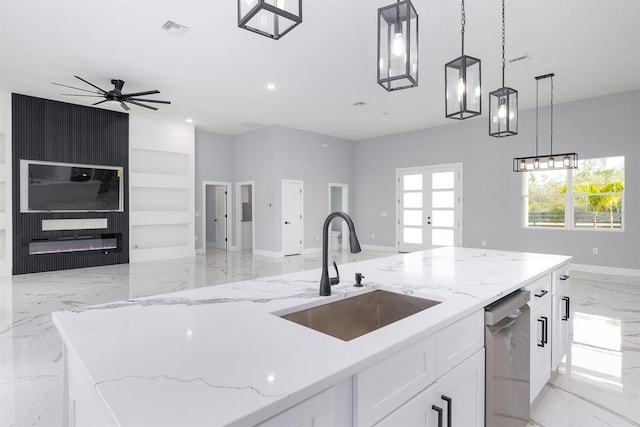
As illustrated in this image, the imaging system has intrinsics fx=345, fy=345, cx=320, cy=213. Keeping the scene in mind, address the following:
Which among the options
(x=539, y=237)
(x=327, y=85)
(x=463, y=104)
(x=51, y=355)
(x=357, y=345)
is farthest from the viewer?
(x=539, y=237)

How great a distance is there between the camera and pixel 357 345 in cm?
96

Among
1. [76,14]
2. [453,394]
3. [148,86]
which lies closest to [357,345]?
[453,394]

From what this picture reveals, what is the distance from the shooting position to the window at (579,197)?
20.5 feet

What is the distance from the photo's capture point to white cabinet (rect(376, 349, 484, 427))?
103 centimetres

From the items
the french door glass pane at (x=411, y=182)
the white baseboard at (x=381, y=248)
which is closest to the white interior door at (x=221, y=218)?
the white baseboard at (x=381, y=248)

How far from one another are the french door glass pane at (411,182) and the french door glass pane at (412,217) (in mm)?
611

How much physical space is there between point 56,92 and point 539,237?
9.44m

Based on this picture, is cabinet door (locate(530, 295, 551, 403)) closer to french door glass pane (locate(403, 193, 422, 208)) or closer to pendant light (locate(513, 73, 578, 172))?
pendant light (locate(513, 73, 578, 172))

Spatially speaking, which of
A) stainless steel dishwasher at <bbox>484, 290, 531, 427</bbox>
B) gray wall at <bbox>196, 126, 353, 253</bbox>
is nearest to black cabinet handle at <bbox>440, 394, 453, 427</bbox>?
stainless steel dishwasher at <bbox>484, 290, 531, 427</bbox>

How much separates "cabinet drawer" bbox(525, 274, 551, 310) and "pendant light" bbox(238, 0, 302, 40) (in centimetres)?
180

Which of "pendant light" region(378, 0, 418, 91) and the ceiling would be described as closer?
"pendant light" region(378, 0, 418, 91)

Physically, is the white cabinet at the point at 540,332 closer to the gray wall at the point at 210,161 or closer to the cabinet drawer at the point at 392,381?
the cabinet drawer at the point at 392,381

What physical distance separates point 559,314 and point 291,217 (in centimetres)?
662

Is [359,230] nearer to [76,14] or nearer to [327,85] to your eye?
[327,85]
